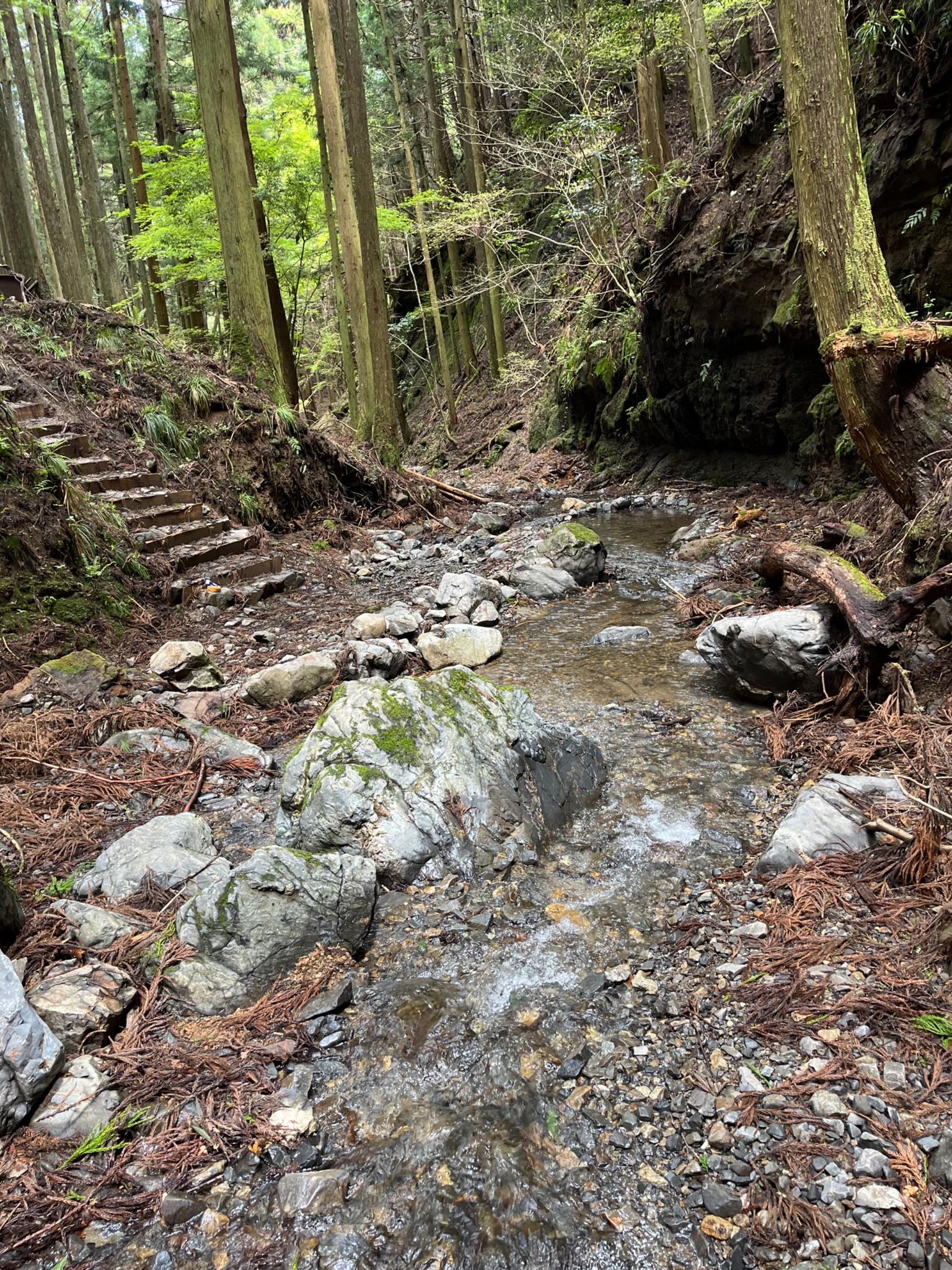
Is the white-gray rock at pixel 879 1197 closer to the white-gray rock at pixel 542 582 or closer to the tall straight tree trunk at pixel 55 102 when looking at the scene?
the white-gray rock at pixel 542 582

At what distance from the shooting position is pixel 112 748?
446 centimetres

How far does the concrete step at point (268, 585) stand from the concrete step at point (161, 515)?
45.1 inches

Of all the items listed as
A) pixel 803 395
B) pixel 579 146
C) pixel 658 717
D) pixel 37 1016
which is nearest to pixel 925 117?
pixel 803 395

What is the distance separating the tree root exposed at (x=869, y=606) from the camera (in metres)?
3.94

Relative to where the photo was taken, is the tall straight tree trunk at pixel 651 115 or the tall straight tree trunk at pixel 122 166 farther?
the tall straight tree trunk at pixel 122 166

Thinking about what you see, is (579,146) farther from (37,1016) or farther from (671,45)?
(37,1016)

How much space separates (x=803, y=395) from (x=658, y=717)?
697 cm

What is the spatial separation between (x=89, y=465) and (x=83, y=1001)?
698cm

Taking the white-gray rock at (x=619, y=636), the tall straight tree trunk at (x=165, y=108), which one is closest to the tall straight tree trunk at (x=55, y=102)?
the tall straight tree trunk at (x=165, y=108)

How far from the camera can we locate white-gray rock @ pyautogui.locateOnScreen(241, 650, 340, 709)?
5.32 meters

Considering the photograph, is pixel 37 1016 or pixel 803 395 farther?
pixel 803 395

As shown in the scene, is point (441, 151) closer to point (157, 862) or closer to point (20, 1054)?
point (157, 862)

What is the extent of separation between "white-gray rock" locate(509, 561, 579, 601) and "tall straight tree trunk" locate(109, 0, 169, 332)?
11.6 m

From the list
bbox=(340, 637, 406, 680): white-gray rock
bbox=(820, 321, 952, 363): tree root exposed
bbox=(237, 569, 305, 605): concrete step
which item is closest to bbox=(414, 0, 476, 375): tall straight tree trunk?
bbox=(237, 569, 305, 605): concrete step
